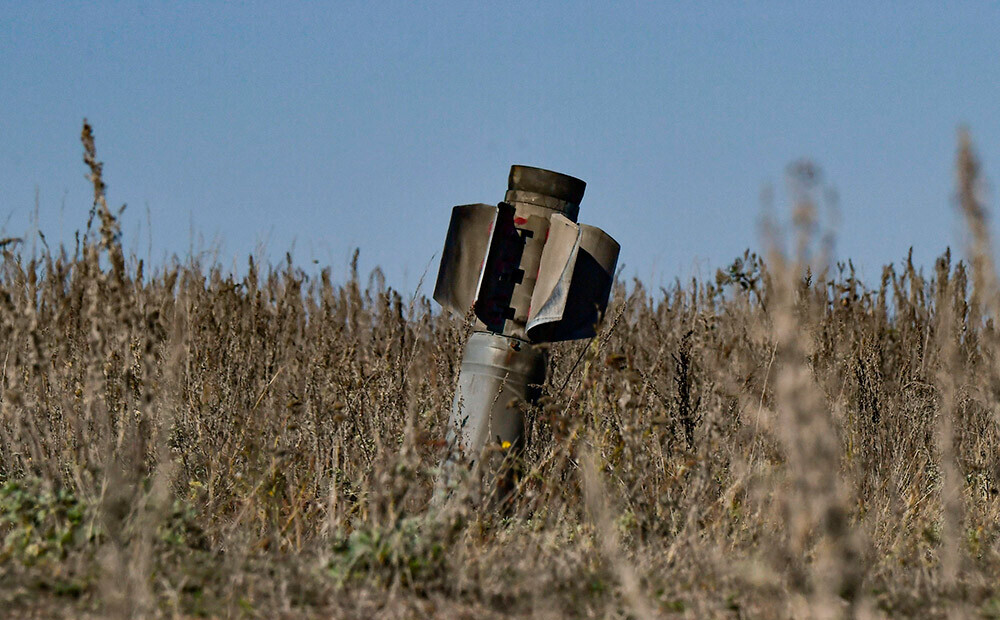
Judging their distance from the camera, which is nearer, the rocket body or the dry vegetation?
the dry vegetation

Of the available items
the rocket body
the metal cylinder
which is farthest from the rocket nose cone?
the metal cylinder

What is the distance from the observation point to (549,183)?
14.1 feet

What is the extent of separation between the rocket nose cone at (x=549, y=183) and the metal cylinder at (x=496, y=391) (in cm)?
62

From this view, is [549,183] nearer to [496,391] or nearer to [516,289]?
[516,289]

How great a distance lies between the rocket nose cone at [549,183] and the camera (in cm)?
429

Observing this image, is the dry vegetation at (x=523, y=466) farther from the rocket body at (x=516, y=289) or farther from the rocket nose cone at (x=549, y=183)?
the rocket nose cone at (x=549, y=183)

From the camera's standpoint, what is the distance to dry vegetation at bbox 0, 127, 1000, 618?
8.73ft

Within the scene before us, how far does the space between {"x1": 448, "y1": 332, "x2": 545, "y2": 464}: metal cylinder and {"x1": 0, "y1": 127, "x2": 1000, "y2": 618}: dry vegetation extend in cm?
17

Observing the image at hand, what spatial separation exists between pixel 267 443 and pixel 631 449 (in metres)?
1.82

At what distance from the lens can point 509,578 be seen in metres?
2.98

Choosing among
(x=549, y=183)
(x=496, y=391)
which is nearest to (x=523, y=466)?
A: (x=496, y=391)

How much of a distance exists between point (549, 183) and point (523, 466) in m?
1.17

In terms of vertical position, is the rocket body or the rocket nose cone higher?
the rocket nose cone

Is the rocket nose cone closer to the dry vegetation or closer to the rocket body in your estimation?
the rocket body
